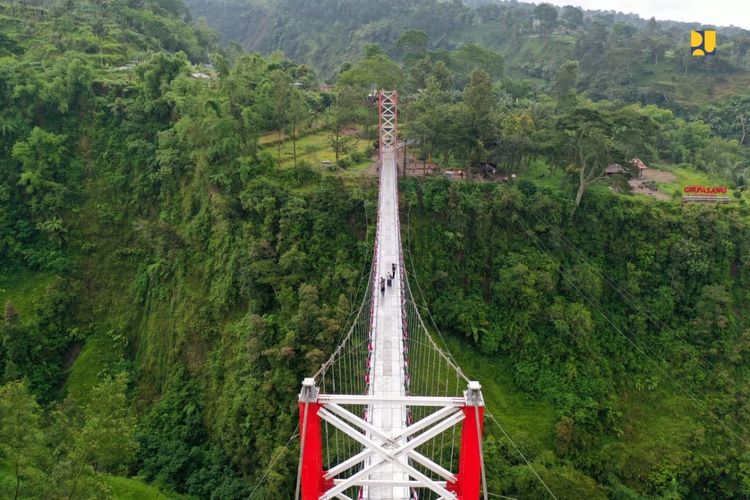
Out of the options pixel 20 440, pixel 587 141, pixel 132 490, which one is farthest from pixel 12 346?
pixel 587 141

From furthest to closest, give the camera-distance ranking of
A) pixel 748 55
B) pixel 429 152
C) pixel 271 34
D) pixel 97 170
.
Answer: pixel 271 34 < pixel 748 55 < pixel 97 170 < pixel 429 152

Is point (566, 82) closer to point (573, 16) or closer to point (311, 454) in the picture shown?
point (311, 454)

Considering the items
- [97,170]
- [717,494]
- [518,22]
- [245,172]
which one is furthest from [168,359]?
[518,22]

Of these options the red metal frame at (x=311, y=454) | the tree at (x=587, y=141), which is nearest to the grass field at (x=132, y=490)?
the red metal frame at (x=311, y=454)

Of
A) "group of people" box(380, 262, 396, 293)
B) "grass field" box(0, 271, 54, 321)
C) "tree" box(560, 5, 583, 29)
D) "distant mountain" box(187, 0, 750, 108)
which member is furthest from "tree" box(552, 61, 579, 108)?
"tree" box(560, 5, 583, 29)

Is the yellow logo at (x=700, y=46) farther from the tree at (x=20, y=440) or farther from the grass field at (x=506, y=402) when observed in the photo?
the tree at (x=20, y=440)

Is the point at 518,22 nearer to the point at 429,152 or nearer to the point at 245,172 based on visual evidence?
the point at 429,152

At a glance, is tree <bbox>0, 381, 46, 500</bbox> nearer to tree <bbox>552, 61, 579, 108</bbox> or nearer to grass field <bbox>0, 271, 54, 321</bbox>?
grass field <bbox>0, 271, 54, 321</bbox>
